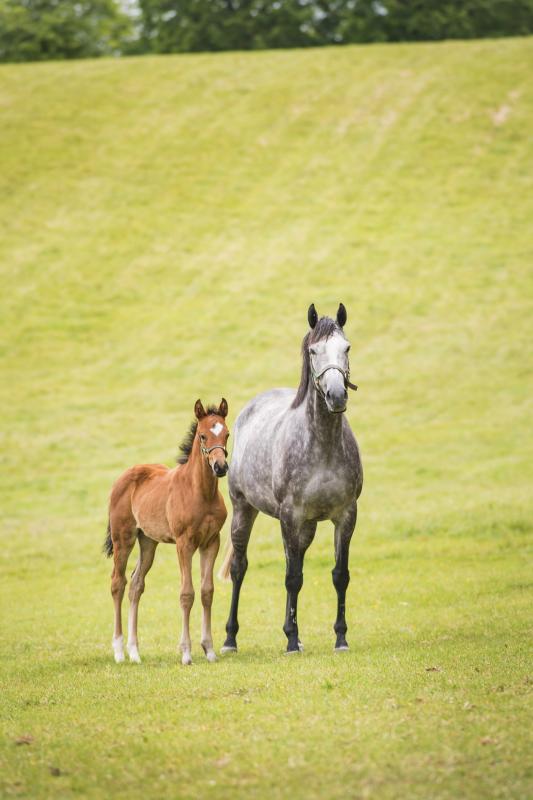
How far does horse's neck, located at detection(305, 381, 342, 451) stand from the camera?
10.0m

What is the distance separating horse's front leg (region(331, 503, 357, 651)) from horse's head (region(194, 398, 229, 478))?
1.55 m

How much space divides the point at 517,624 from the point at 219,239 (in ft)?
101

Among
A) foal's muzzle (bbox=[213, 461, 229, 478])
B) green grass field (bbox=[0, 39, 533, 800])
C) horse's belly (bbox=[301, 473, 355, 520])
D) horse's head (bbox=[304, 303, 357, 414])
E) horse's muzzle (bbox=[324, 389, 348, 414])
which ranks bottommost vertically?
green grass field (bbox=[0, 39, 533, 800])

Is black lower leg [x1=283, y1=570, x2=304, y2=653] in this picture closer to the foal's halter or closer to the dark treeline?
the foal's halter

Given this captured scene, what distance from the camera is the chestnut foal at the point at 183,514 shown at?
32.6 feet

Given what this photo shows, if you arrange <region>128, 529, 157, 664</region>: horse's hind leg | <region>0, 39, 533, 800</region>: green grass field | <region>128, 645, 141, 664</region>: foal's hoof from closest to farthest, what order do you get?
<region>0, 39, 533, 800</region>: green grass field → <region>128, 645, 141, 664</region>: foal's hoof → <region>128, 529, 157, 664</region>: horse's hind leg

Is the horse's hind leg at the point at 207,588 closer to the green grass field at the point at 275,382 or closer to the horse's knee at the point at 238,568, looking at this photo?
the green grass field at the point at 275,382

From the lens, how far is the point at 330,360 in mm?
9453

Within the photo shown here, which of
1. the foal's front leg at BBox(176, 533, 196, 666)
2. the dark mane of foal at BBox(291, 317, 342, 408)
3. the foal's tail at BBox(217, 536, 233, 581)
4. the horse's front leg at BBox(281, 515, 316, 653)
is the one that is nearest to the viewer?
the dark mane of foal at BBox(291, 317, 342, 408)

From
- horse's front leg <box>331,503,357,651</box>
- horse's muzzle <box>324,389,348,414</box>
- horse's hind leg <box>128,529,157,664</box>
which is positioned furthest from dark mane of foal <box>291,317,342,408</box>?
horse's hind leg <box>128,529,157,664</box>

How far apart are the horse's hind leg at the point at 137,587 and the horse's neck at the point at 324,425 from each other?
2.51 meters

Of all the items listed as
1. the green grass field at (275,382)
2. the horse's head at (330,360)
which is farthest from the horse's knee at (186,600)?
the horse's head at (330,360)

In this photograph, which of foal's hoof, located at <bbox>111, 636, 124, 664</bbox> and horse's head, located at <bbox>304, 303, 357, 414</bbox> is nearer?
horse's head, located at <bbox>304, 303, 357, 414</bbox>

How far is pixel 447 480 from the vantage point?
23469 millimetres
